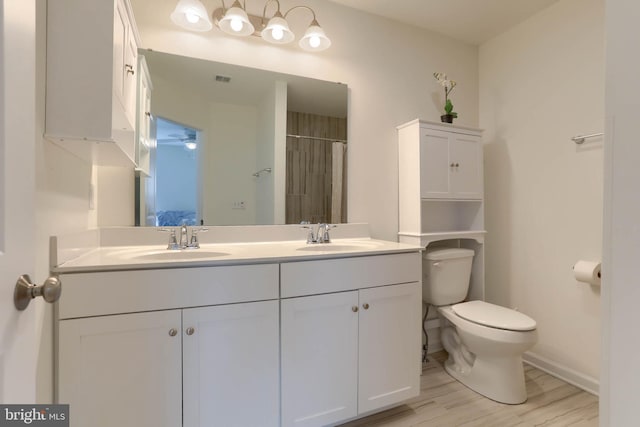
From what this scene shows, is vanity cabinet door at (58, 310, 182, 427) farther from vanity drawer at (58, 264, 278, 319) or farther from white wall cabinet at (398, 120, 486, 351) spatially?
white wall cabinet at (398, 120, 486, 351)

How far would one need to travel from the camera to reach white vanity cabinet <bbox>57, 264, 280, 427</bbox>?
1.01 m

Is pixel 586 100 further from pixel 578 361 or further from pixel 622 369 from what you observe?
pixel 622 369

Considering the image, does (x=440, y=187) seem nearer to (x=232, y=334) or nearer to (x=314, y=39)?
(x=314, y=39)

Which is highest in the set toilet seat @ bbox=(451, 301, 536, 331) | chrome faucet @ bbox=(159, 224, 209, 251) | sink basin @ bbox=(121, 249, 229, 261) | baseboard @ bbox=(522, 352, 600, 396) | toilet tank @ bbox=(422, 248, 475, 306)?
chrome faucet @ bbox=(159, 224, 209, 251)

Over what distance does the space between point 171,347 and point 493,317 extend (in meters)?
1.72

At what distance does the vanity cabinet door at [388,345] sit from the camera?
1.46 metres

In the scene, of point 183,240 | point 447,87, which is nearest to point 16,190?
point 183,240

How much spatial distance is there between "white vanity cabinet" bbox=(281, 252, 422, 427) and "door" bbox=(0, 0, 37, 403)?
827 mm

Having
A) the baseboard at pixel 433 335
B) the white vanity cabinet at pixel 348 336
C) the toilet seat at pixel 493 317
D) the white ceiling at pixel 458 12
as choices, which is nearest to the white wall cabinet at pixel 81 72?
the white vanity cabinet at pixel 348 336

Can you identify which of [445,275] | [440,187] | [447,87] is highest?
[447,87]

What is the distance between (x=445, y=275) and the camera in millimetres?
2086

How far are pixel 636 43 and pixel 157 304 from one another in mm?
1451

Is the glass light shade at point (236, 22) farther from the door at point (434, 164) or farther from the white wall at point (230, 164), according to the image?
the door at point (434, 164)

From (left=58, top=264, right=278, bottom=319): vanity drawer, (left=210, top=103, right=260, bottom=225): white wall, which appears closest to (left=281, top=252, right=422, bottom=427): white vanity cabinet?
(left=58, top=264, right=278, bottom=319): vanity drawer
